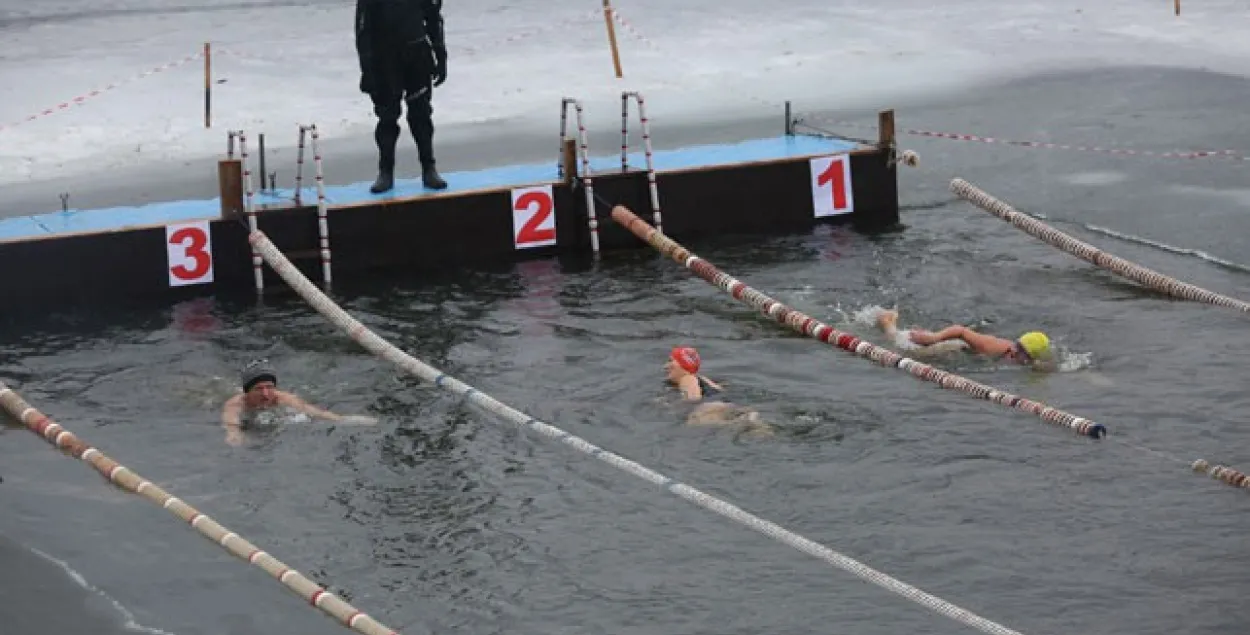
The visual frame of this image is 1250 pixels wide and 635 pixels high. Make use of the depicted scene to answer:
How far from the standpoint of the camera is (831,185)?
1923cm

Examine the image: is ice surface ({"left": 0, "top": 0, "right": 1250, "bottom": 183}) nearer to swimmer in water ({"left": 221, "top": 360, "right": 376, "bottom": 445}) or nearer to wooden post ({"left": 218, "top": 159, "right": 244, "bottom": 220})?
wooden post ({"left": 218, "top": 159, "right": 244, "bottom": 220})

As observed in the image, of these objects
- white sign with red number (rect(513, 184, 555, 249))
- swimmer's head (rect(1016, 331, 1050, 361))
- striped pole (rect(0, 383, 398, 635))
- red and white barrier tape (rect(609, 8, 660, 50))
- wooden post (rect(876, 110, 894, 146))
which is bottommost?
striped pole (rect(0, 383, 398, 635))

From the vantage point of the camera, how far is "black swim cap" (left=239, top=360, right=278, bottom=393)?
13.9 m

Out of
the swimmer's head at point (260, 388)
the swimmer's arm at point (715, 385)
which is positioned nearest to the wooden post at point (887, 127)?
the swimmer's arm at point (715, 385)

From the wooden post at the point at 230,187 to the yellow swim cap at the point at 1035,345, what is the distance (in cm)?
707

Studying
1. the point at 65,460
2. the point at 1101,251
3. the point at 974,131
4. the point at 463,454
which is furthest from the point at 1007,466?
the point at 974,131

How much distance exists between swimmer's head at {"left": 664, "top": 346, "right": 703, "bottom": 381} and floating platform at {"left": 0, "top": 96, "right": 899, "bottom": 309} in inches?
154

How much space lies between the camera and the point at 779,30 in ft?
94.3

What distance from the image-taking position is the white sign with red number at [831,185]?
1911 cm

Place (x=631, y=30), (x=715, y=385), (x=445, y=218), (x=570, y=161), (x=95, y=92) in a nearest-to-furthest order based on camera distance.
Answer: (x=715, y=385) → (x=445, y=218) → (x=570, y=161) → (x=95, y=92) → (x=631, y=30)

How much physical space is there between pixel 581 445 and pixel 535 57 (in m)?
14.8

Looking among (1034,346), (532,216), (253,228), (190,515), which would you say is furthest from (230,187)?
(1034,346)

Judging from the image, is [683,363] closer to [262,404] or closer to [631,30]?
[262,404]

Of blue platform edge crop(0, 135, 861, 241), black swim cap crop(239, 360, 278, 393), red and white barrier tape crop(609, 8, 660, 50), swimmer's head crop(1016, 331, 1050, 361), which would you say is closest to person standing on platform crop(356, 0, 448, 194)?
blue platform edge crop(0, 135, 861, 241)
